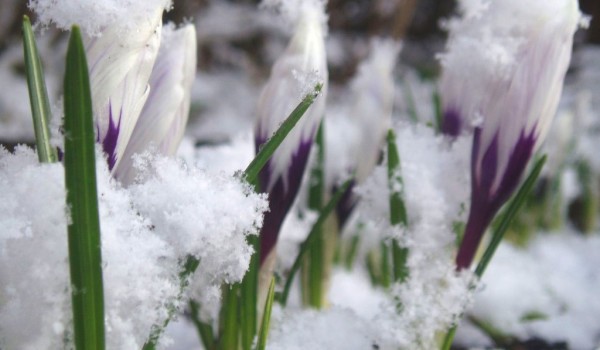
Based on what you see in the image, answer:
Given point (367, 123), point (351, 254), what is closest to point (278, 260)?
point (367, 123)

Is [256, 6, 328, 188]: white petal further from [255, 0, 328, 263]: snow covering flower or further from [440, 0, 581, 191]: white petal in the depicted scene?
[440, 0, 581, 191]: white petal

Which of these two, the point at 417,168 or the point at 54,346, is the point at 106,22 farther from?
the point at 417,168

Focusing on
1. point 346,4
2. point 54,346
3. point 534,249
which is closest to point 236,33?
point 346,4

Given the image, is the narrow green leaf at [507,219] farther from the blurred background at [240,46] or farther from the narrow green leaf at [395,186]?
the blurred background at [240,46]

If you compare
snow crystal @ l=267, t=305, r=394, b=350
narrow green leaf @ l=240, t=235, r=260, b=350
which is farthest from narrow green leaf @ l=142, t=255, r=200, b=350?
snow crystal @ l=267, t=305, r=394, b=350

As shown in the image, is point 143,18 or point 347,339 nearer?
point 143,18

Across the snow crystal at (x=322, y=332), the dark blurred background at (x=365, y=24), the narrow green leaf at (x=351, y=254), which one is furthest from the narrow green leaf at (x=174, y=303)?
the dark blurred background at (x=365, y=24)

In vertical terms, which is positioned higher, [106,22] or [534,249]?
[534,249]
